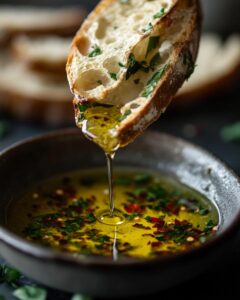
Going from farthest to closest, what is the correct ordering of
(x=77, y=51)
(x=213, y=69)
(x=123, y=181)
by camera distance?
(x=213, y=69)
(x=123, y=181)
(x=77, y=51)

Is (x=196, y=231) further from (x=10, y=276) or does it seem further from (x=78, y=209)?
(x=10, y=276)

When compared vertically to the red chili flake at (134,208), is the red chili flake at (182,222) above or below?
below

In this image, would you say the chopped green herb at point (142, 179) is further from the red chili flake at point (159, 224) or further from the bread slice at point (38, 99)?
the bread slice at point (38, 99)

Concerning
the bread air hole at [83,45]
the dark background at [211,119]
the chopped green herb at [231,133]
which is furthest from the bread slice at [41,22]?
the bread air hole at [83,45]

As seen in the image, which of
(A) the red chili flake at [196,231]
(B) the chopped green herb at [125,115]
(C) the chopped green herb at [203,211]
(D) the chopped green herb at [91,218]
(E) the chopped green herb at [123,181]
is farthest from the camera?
(E) the chopped green herb at [123,181]

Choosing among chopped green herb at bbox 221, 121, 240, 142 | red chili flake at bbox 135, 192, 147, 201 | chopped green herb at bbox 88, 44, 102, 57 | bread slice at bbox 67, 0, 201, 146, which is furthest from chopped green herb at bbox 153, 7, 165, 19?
chopped green herb at bbox 221, 121, 240, 142

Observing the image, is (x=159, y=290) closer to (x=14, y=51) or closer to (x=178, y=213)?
(x=178, y=213)

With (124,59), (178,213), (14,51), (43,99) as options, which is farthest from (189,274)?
(14,51)

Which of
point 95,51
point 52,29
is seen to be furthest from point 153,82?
point 52,29
